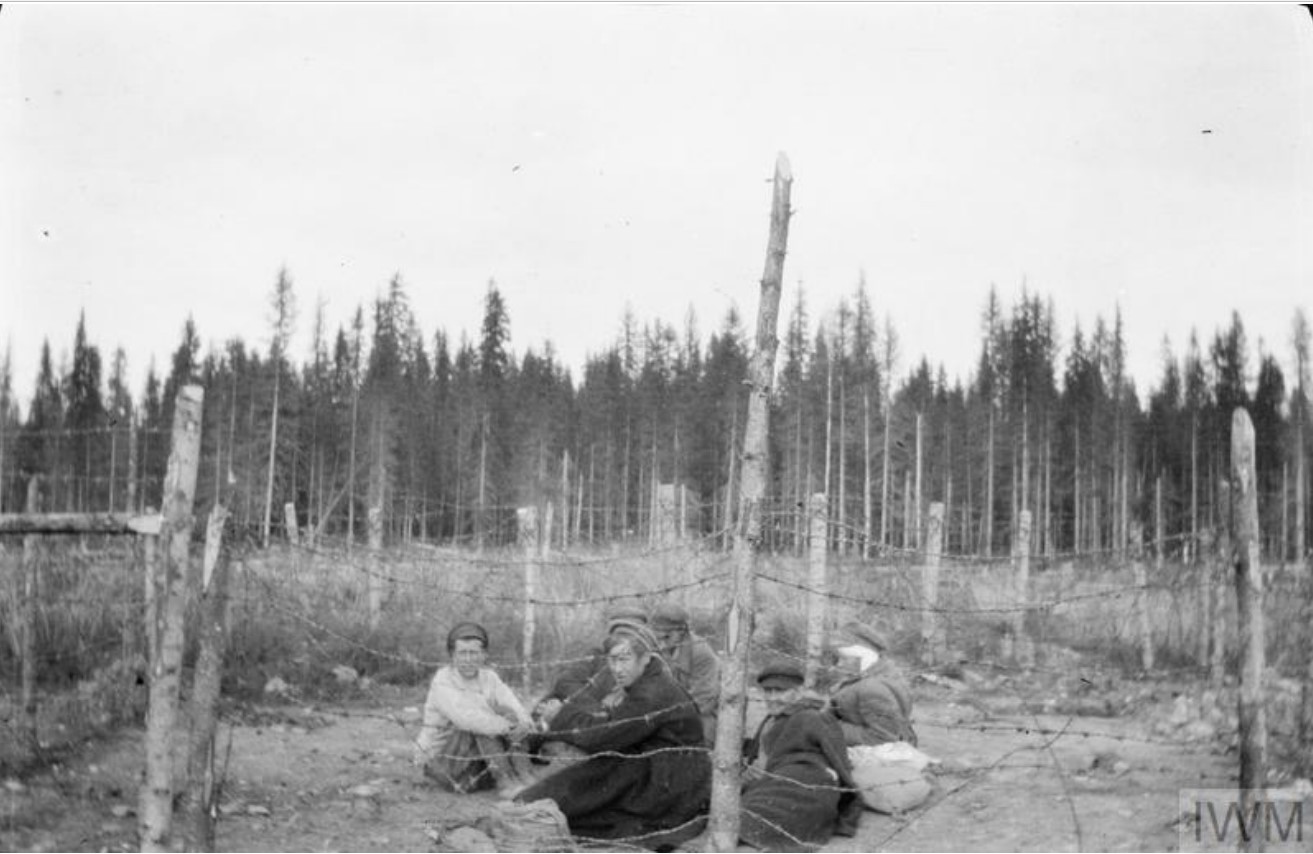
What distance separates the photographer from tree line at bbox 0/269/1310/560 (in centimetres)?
4475

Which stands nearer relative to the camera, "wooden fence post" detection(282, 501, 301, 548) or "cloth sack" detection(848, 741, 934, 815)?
"cloth sack" detection(848, 741, 934, 815)

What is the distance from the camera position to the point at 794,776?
6.02 metres

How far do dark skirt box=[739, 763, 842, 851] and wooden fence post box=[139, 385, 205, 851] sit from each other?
2841 millimetres

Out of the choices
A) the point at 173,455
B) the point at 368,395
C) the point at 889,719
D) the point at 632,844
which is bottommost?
the point at 632,844

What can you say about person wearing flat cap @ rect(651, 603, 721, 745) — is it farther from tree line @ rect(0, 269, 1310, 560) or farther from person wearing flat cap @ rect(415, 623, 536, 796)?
tree line @ rect(0, 269, 1310, 560)

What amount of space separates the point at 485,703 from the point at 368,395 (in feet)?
138

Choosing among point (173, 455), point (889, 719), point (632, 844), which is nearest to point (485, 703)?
point (632, 844)

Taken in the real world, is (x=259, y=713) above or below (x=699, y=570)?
below

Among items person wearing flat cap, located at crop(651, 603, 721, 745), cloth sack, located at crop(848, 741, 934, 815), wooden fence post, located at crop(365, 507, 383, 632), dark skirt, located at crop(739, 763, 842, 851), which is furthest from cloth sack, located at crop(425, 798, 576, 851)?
wooden fence post, located at crop(365, 507, 383, 632)

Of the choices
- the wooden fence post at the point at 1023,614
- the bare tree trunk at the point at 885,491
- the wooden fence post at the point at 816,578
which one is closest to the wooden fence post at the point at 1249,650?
the wooden fence post at the point at 816,578

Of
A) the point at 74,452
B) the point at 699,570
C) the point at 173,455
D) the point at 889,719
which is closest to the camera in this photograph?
the point at 173,455

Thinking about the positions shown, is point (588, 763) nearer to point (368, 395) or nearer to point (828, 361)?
point (828, 361)

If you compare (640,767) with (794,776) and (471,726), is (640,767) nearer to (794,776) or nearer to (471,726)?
(794,776)

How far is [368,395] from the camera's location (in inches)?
1879
